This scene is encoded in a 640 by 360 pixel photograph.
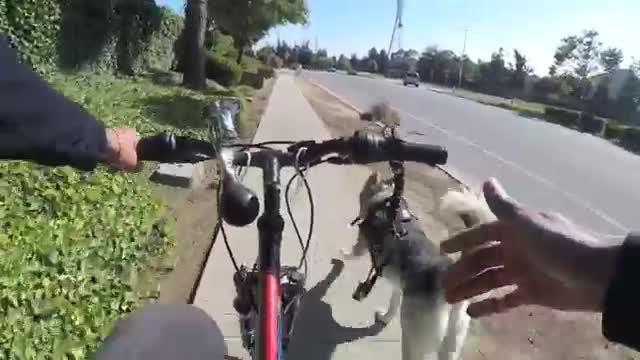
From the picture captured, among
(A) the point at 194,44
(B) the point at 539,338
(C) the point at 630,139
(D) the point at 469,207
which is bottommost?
(C) the point at 630,139

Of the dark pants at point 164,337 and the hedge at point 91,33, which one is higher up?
the hedge at point 91,33

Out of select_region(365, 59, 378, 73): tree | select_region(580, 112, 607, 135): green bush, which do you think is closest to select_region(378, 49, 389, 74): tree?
select_region(365, 59, 378, 73): tree

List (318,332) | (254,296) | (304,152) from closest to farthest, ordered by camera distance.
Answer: (304,152)
(254,296)
(318,332)

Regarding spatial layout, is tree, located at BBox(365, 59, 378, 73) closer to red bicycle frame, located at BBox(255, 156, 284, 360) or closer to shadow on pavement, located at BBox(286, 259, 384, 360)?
shadow on pavement, located at BBox(286, 259, 384, 360)

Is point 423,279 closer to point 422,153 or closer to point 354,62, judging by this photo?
point 422,153

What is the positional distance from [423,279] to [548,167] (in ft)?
51.9

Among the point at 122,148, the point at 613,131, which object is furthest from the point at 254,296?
the point at 613,131

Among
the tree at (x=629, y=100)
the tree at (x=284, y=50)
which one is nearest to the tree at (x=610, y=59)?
the tree at (x=629, y=100)

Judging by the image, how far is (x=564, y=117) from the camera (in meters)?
46.9

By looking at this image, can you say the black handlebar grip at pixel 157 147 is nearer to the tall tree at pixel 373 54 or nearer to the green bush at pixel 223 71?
the green bush at pixel 223 71

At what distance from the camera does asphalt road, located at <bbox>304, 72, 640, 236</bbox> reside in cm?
1313

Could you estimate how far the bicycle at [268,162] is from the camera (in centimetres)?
174

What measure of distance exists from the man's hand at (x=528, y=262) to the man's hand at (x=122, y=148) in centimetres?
100

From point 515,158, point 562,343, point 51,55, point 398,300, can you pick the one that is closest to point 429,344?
point 398,300
